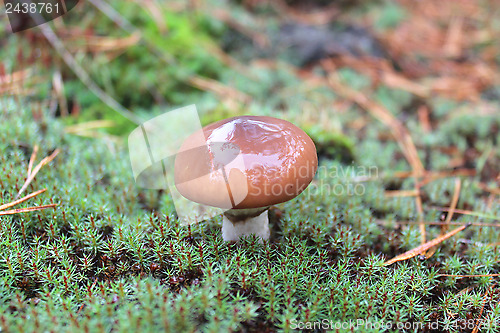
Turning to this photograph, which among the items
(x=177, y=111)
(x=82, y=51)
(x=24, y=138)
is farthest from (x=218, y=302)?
(x=82, y=51)

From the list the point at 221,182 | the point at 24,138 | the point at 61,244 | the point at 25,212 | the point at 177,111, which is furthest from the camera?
the point at 177,111

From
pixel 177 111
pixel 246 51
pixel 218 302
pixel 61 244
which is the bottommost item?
pixel 218 302

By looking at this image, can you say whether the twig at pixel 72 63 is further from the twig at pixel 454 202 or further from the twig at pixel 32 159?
the twig at pixel 454 202

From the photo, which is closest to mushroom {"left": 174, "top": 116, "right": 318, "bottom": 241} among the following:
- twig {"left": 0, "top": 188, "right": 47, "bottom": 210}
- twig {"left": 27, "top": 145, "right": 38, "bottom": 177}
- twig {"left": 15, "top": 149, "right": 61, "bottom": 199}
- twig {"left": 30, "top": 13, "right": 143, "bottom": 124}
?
twig {"left": 0, "top": 188, "right": 47, "bottom": 210}

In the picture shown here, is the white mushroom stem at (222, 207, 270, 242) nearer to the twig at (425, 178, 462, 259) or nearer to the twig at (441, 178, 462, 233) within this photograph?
the twig at (425, 178, 462, 259)

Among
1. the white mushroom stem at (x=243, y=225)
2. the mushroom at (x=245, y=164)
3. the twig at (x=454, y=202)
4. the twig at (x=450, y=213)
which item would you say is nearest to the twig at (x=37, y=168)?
the mushroom at (x=245, y=164)

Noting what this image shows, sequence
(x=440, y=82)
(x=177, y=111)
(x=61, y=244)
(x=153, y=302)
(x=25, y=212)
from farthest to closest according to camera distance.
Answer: (x=440, y=82)
(x=177, y=111)
(x=25, y=212)
(x=61, y=244)
(x=153, y=302)

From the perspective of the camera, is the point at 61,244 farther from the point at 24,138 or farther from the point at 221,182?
the point at 24,138
